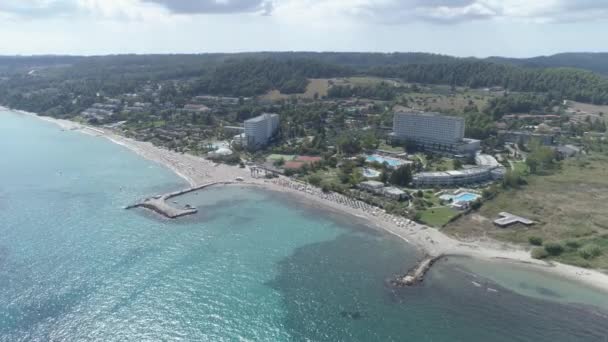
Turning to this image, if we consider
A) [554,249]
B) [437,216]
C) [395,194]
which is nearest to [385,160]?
[395,194]

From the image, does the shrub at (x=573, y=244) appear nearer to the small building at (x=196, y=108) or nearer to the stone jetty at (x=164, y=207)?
the stone jetty at (x=164, y=207)

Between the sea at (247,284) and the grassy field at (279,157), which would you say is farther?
the grassy field at (279,157)

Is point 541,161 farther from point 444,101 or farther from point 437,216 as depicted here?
point 444,101

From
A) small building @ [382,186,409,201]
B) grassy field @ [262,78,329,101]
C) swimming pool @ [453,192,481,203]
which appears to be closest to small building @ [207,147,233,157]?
small building @ [382,186,409,201]

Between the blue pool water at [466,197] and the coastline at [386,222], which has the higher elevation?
the blue pool water at [466,197]

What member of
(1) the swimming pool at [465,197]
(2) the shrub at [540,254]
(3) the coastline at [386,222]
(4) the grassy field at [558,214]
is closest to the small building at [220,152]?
(3) the coastline at [386,222]

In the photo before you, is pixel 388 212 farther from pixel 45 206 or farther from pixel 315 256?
pixel 45 206

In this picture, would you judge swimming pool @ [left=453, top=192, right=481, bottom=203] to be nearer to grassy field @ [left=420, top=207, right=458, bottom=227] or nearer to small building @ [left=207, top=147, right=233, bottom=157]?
grassy field @ [left=420, top=207, right=458, bottom=227]

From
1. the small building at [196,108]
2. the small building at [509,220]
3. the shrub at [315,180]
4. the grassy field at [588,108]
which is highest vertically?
the grassy field at [588,108]
